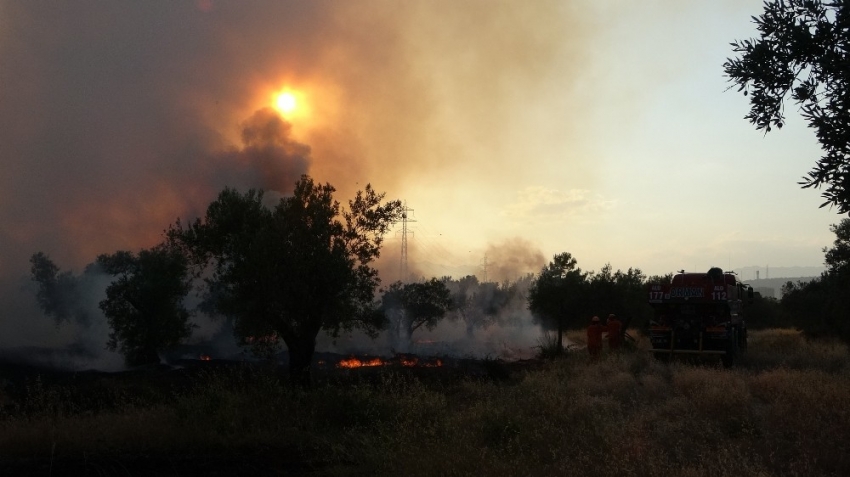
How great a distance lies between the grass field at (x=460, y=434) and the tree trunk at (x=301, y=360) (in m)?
2.41

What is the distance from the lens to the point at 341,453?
10711mm

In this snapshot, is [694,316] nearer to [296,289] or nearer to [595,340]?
[595,340]

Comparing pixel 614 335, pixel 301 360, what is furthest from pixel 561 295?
pixel 301 360

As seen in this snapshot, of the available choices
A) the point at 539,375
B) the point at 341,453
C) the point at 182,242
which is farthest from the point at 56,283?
the point at 341,453

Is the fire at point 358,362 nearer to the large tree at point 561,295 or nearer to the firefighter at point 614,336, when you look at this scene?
the large tree at point 561,295

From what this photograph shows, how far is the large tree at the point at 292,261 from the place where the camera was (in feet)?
54.4

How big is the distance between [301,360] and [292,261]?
3512 millimetres

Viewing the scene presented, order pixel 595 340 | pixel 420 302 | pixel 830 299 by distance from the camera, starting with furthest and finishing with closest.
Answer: pixel 420 302, pixel 830 299, pixel 595 340

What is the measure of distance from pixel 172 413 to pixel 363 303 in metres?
6.96

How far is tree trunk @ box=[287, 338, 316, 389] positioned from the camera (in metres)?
18.1

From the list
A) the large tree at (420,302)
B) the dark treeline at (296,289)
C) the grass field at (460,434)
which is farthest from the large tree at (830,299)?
the large tree at (420,302)

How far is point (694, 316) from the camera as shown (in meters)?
24.3

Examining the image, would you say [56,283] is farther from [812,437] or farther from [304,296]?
[812,437]

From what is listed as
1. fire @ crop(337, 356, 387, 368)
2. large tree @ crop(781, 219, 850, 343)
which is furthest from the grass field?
fire @ crop(337, 356, 387, 368)
